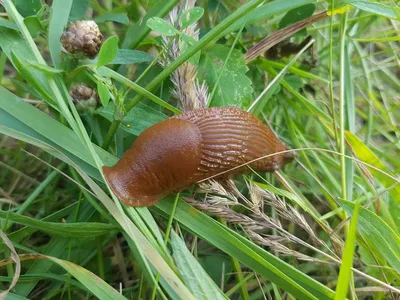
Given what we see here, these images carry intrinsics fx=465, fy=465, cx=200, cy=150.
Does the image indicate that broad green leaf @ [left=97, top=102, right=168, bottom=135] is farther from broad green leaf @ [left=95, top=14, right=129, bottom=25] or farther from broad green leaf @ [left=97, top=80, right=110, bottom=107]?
broad green leaf @ [left=95, top=14, right=129, bottom=25]

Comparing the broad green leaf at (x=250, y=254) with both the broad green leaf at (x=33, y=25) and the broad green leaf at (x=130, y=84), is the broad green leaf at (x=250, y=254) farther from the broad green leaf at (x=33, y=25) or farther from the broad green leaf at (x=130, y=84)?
the broad green leaf at (x=33, y=25)

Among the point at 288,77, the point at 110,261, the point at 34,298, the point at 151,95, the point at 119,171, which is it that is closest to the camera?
the point at 119,171

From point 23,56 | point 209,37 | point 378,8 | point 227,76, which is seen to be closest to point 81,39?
point 23,56

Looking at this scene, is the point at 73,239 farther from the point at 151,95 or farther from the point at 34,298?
the point at 151,95

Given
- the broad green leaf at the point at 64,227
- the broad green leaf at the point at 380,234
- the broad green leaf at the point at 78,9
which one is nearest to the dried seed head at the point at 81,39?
the broad green leaf at the point at 78,9

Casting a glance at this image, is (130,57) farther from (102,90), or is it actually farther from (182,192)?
(182,192)

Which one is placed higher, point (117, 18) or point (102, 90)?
point (117, 18)

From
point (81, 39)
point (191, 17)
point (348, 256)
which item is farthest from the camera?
point (191, 17)

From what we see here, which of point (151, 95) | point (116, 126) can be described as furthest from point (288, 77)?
point (116, 126)
